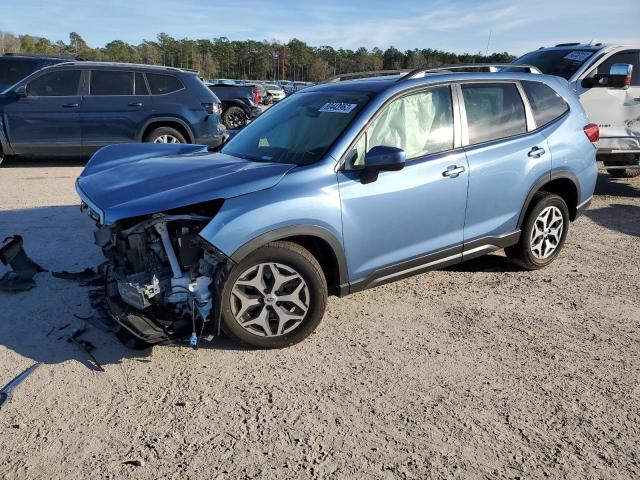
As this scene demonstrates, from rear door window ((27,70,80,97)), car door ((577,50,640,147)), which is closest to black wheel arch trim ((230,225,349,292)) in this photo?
car door ((577,50,640,147))

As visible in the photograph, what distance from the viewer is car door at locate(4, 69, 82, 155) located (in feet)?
31.3

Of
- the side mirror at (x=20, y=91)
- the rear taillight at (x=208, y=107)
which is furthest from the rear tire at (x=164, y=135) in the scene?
the side mirror at (x=20, y=91)

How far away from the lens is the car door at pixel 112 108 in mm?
9883

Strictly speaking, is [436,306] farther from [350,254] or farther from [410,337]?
[350,254]

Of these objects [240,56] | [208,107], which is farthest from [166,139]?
[240,56]

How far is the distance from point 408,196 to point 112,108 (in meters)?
7.74

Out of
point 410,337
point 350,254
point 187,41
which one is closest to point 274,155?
point 350,254

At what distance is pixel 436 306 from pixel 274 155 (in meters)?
1.73

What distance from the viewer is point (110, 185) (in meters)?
→ 3.66

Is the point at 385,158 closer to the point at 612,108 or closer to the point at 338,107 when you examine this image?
the point at 338,107

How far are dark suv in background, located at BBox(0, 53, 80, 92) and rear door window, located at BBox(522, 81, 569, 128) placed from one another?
33.7ft

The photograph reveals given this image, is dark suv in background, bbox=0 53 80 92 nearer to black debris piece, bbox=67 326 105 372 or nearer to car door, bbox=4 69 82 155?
car door, bbox=4 69 82 155

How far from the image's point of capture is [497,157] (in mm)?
4441

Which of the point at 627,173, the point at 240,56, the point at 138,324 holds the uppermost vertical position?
the point at 240,56
